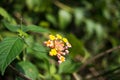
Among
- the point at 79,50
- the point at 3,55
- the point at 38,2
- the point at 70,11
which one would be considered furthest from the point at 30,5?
the point at 3,55

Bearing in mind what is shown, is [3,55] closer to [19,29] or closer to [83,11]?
[19,29]

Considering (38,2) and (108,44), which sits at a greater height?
(108,44)

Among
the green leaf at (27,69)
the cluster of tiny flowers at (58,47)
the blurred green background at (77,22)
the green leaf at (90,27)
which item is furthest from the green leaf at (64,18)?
the cluster of tiny flowers at (58,47)

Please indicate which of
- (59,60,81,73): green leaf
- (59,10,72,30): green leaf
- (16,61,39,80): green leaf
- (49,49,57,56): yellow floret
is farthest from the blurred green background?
(49,49,57,56): yellow floret

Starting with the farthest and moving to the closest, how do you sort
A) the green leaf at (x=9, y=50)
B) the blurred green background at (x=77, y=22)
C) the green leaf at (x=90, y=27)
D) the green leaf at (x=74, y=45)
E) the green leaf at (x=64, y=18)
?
the green leaf at (x=90, y=27)
the green leaf at (x=64, y=18)
the blurred green background at (x=77, y=22)
the green leaf at (x=74, y=45)
the green leaf at (x=9, y=50)

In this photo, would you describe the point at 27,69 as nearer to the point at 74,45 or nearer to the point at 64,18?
the point at 74,45

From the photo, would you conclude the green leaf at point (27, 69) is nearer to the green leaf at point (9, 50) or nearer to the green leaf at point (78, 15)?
the green leaf at point (9, 50)
